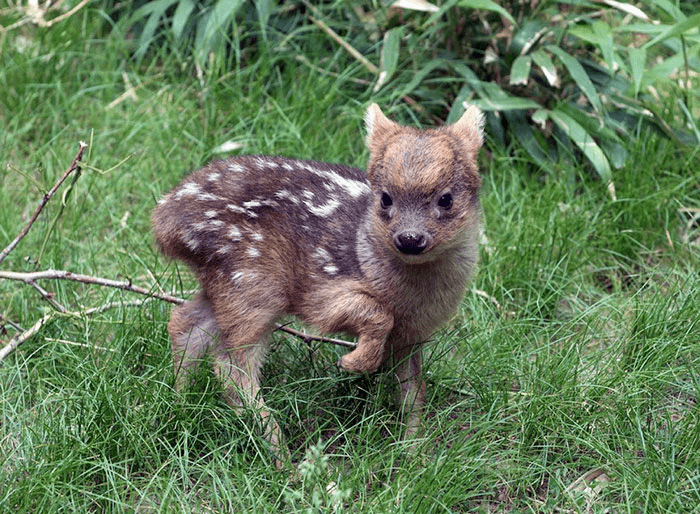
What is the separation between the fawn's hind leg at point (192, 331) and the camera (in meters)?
4.23

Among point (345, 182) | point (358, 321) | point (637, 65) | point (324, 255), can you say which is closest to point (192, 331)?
point (324, 255)

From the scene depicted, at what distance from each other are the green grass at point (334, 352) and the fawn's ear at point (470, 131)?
87 cm

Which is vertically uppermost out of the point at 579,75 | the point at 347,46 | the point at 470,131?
the point at 470,131

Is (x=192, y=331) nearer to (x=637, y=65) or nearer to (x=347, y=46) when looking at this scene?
(x=637, y=65)

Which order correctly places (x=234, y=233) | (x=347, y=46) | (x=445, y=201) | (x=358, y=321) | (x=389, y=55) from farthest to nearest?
(x=347, y=46)
(x=389, y=55)
(x=234, y=233)
(x=358, y=321)
(x=445, y=201)

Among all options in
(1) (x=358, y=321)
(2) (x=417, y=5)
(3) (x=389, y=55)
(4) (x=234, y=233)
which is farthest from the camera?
(3) (x=389, y=55)

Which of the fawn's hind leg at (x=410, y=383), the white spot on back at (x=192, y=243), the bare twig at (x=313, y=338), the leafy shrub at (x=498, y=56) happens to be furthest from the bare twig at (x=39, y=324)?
the leafy shrub at (x=498, y=56)

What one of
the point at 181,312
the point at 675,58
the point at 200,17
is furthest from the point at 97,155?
the point at 675,58

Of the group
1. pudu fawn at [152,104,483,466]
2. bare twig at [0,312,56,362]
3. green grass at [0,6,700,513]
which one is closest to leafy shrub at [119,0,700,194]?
green grass at [0,6,700,513]

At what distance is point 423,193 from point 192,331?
1183mm

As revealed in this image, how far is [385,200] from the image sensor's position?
385 cm

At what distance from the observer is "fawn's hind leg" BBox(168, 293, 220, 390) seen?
4227mm

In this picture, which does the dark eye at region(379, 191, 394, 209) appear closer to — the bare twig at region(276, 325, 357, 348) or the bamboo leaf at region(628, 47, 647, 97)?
the bare twig at region(276, 325, 357, 348)

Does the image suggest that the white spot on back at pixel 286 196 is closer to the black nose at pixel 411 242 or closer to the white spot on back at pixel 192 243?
the white spot on back at pixel 192 243
